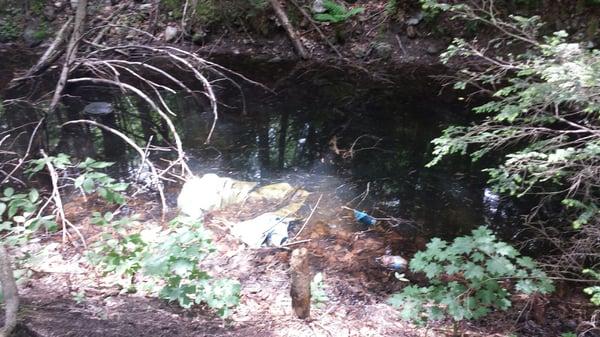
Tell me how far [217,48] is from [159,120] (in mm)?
3535

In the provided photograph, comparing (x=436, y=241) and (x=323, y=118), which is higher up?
(x=436, y=241)

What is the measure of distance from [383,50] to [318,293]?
6621 millimetres

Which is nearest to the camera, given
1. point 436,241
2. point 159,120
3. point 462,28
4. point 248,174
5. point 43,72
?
point 436,241

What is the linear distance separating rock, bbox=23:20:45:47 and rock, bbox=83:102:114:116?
434cm

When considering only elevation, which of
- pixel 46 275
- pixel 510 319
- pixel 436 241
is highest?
pixel 436 241

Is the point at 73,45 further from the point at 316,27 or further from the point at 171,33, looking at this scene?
the point at 316,27

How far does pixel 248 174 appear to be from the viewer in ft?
18.1

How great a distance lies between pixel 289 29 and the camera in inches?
359

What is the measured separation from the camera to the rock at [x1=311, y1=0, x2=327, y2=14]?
9695 millimetres

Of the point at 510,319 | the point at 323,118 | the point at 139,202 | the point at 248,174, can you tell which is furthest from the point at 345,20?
the point at 510,319

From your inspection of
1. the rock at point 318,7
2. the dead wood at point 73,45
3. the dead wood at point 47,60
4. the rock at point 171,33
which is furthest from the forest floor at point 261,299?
the rock at point 171,33

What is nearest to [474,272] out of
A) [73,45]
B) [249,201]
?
[249,201]

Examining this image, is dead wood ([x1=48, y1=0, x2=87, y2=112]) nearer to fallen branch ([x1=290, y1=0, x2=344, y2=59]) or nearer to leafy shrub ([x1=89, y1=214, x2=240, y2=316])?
leafy shrub ([x1=89, y1=214, x2=240, y2=316])

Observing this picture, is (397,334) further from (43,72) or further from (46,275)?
(43,72)
